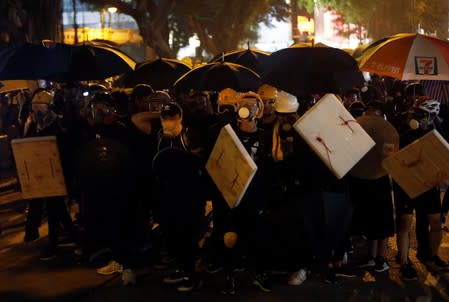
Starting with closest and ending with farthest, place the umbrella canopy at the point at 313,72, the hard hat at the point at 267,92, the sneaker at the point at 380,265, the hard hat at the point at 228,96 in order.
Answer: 1. the umbrella canopy at the point at 313,72
2. the sneaker at the point at 380,265
3. the hard hat at the point at 267,92
4. the hard hat at the point at 228,96

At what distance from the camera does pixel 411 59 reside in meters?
7.55

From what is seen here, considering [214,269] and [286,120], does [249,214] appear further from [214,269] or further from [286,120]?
[214,269]

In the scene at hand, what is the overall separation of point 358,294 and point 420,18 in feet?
109

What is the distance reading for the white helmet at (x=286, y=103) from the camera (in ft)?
22.0

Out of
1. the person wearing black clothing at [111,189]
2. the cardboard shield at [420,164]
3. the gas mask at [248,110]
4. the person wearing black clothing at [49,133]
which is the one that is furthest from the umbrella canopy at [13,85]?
the cardboard shield at [420,164]

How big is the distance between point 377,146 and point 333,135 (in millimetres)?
770

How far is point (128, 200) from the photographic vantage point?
6895 millimetres

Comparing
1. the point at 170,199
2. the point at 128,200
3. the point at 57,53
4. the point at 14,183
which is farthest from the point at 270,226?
the point at 14,183

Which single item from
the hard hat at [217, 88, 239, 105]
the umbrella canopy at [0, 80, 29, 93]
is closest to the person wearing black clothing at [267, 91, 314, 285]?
the hard hat at [217, 88, 239, 105]

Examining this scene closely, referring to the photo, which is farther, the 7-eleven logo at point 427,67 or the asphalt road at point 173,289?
the 7-eleven logo at point 427,67

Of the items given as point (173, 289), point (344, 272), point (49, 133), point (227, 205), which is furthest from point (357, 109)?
point (49, 133)

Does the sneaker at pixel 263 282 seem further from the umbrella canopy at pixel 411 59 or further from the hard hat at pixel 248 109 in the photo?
the umbrella canopy at pixel 411 59

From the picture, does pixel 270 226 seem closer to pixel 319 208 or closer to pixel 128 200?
pixel 319 208

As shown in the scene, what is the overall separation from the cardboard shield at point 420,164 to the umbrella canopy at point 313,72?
0.88 m
